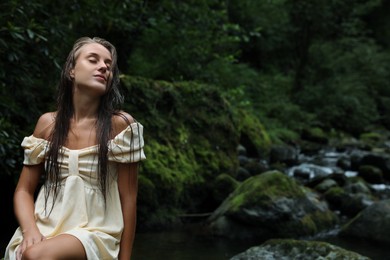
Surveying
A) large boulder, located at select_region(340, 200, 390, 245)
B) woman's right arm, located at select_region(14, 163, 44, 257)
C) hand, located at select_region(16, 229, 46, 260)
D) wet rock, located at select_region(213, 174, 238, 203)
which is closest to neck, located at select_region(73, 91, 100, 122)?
woman's right arm, located at select_region(14, 163, 44, 257)

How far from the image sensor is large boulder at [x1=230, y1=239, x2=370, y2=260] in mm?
4758

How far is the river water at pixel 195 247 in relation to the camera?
19.8 ft

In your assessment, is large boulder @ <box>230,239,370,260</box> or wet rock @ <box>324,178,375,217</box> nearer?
large boulder @ <box>230,239,370,260</box>

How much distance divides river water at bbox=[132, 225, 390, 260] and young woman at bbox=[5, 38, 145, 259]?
139 inches

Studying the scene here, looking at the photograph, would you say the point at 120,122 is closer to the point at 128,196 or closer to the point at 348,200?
the point at 128,196

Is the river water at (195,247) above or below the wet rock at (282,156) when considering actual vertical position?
above

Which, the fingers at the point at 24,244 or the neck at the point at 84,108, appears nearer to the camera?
the fingers at the point at 24,244

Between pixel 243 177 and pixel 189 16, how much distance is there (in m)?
3.04

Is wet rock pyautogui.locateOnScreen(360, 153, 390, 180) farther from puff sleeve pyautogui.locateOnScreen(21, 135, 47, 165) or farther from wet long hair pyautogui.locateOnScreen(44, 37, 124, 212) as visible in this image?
puff sleeve pyautogui.locateOnScreen(21, 135, 47, 165)

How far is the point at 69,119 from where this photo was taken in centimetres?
251

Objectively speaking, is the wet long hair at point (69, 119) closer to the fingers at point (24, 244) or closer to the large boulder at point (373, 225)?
the fingers at point (24, 244)

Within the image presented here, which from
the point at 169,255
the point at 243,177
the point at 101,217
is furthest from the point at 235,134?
the point at 101,217

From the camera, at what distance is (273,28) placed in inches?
903

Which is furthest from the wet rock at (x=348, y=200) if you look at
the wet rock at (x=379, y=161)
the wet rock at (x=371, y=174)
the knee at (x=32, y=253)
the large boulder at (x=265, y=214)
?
the knee at (x=32, y=253)
